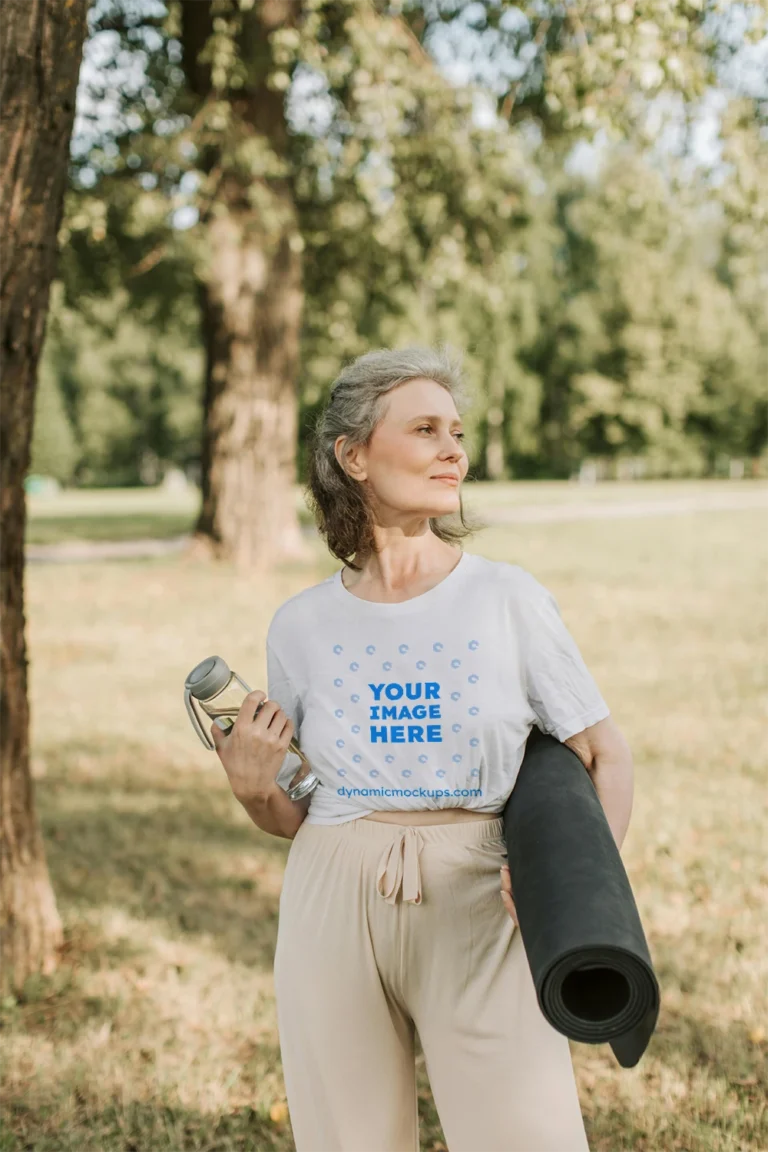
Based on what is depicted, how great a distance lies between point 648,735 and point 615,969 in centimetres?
586

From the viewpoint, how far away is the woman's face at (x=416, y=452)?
2186 millimetres

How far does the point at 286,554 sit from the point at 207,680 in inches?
464

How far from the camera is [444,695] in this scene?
6.73ft

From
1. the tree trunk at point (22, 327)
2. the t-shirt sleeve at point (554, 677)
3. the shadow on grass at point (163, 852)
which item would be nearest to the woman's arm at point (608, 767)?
the t-shirt sleeve at point (554, 677)

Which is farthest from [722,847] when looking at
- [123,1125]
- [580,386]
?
[580,386]

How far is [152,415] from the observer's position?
62.9 metres

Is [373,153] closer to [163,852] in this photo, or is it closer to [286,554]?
[286,554]

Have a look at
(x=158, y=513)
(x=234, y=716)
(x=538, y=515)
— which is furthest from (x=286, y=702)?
(x=158, y=513)

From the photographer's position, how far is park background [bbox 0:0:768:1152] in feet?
11.8

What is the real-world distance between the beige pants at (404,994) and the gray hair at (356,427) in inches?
23.6

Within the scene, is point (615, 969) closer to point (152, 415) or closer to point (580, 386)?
point (580, 386)

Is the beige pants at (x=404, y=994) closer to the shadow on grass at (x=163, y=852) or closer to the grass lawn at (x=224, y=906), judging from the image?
the grass lawn at (x=224, y=906)

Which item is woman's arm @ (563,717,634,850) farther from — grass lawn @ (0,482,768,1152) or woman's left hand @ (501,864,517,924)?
grass lawn @ (0,482,768,1152)

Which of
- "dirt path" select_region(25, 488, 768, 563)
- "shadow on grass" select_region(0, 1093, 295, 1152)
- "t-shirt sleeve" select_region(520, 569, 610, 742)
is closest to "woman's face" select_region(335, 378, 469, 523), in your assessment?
"t-shirt sleeve" select_region(520, 569, 610, 742)
